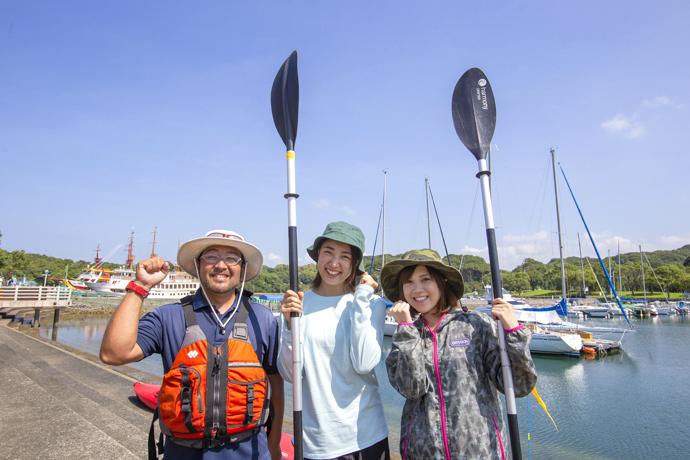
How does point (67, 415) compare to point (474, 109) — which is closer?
point (474, 109)

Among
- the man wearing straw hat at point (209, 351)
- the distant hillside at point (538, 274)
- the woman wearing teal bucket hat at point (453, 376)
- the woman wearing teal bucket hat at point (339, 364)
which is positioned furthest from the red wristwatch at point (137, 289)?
the distant hillside at point (538, 274)

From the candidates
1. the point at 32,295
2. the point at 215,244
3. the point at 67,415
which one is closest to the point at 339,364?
the point at 215,244

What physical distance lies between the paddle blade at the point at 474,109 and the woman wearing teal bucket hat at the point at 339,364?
54.1 inches

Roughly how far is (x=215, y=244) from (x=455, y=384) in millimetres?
1714

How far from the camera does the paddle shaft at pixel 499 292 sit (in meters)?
2.31

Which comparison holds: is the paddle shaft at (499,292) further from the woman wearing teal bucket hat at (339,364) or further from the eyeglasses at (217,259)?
the eyeglasses at (217,259)

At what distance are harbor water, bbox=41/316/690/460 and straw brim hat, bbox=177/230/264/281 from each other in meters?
7.01

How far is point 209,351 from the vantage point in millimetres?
2135

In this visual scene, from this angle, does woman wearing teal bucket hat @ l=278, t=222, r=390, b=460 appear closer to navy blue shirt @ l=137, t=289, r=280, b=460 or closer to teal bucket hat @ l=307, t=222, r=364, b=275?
teal bucket hat @ l=307, t=222, r=364, b=275

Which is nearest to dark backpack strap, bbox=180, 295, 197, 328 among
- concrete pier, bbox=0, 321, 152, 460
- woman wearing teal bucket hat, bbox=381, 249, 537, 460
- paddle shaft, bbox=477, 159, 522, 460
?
woman wearing teal bucket hat, bbox=381, 249, 537, 460

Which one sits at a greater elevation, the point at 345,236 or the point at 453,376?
the point at 345,236

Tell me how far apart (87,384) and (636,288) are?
100015mm

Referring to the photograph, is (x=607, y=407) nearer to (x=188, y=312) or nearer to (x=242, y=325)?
(x=242, y=325)

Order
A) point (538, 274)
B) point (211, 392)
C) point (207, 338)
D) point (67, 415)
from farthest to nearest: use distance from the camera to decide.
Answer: point (538, 274)
point (67, 415)
point (207, 338)
point (211, 392)
